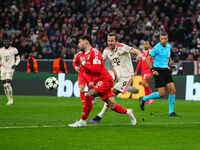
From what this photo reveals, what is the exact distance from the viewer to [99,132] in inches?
421

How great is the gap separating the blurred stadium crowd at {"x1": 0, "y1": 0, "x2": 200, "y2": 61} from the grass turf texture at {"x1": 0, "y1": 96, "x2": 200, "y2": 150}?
1171 cm

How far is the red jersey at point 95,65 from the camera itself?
439 inches

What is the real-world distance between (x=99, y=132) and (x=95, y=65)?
146 cm

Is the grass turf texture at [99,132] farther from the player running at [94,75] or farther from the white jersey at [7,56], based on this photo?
the white jersey at [7,56]

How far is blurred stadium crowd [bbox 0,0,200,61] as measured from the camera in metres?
27.1

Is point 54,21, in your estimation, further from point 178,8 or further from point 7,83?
point 7,83

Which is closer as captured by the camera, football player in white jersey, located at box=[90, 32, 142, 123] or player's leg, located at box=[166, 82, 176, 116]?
football player in white jersey, located at box=[90, 32, 142, 123]

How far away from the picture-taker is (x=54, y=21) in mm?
29281

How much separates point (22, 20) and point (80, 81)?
17.7 m

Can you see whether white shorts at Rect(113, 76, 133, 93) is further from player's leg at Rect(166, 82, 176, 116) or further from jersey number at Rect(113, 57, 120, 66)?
player's leg at Rect(166, 82, 176, 116)

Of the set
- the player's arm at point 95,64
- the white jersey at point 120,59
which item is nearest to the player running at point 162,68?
the white jersey at point 120,59

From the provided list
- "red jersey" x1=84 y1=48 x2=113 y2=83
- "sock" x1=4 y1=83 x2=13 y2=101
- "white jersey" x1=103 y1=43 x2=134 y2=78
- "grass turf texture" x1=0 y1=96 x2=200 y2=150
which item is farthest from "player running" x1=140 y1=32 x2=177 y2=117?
"sock" x1=4 y1=83 x2=13 y2=101

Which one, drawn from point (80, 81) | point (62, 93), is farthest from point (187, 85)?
point (80, 81)

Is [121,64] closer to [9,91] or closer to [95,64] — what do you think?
[95,64]
